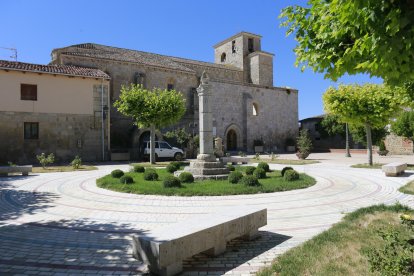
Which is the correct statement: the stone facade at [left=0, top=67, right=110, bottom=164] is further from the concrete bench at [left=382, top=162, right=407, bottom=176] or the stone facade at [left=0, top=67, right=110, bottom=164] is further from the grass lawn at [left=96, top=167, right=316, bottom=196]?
the concrete bench at [left=382, top=162, right=407, bottom=176]

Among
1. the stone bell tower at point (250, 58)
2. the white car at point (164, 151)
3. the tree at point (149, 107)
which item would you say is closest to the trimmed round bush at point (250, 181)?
the tree at point (149, 107)

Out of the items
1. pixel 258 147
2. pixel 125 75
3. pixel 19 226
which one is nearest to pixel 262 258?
pixel 19 226

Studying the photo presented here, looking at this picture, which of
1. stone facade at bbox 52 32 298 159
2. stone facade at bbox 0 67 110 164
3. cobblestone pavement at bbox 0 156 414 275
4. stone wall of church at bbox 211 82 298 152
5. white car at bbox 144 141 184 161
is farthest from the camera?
stone wall of church at bbox 211 82 298 152

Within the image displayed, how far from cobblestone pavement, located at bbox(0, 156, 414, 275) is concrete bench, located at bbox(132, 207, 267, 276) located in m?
0.20

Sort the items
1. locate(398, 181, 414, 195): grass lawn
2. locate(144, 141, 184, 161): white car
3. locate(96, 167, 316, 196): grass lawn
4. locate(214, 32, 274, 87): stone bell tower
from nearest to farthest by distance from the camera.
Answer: locate(398, 181, 414, 195): grass lawn → locate(96, 167, 316, 196): grass lawn → locate(144, 141, 184, 161): white car → locate(214, 32, 274, 87): stone bell tower

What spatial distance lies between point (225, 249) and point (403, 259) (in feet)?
7.64

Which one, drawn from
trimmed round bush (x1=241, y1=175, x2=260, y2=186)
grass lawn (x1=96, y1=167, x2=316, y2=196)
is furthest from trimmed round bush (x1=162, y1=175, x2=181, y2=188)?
trimmed round bush (x1=241, y1=175, x2=260, y2=186)

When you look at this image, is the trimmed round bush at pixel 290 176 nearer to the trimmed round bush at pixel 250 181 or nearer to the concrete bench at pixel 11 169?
the trimmed round bush at pixel 250 181

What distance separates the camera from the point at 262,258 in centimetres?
444

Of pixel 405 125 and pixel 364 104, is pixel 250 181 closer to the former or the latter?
pixel 364 104

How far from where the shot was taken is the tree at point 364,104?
53.0ft

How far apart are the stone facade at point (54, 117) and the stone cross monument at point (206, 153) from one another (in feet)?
42.0

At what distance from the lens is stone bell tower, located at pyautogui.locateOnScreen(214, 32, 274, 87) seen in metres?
38.8

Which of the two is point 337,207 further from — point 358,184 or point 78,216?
point 78,216
